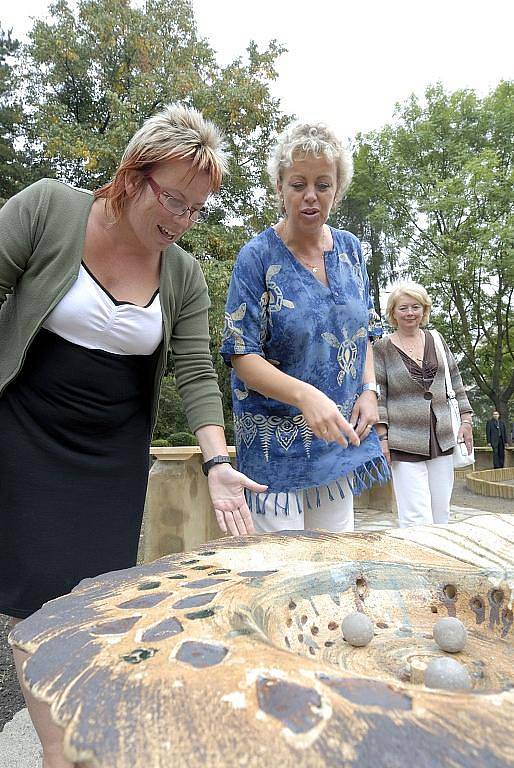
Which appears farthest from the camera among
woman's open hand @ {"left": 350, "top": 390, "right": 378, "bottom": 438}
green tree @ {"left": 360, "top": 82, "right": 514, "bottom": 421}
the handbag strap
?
green tree @ {"left": 360, "top": 82, "right": 514, "bottom": 421}

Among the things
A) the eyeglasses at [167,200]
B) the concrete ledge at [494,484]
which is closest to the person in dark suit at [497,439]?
the concrete ledge at [494,484]

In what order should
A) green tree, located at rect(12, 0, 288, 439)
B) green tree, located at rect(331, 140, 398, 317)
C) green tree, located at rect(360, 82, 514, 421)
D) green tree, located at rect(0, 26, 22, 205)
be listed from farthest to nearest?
green tree, located at rect(331, 140, 398, 317) → green tree, located at rect(360, 82, 514, 421) → green tree, located at rect(0, 26, 22, 205) → green tree, located at rect(12, 0, 288, 439)

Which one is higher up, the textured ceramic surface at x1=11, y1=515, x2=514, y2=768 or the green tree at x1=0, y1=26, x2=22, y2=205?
Answer: the green tree at x1=0, y1=26, x2=22, y2=205

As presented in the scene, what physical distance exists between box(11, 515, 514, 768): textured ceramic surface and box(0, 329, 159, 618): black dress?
58 centimetres

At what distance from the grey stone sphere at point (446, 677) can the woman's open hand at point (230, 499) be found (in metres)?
0.77

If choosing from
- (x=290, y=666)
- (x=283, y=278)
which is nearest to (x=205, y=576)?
(x=290, y=666)

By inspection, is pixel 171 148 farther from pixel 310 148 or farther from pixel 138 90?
pixel 138 90

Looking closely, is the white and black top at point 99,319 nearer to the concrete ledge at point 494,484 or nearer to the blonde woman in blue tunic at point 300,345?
the blonde woman in blue tunic at point 300,345

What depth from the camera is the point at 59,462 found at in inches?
71.3

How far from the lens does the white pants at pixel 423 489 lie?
345 centimetres

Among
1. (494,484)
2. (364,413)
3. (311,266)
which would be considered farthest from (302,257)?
(494,484)

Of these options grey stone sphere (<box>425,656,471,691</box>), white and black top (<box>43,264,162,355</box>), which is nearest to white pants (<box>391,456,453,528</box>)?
white and black top (<box>43,264,162,355</box>)

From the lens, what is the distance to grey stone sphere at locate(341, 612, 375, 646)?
111 centimetres

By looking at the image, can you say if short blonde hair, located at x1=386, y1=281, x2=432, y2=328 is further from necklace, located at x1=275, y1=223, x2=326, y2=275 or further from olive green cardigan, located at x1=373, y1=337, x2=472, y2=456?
necklace, located at x1=275, y1=223, x2=326, y2=275
